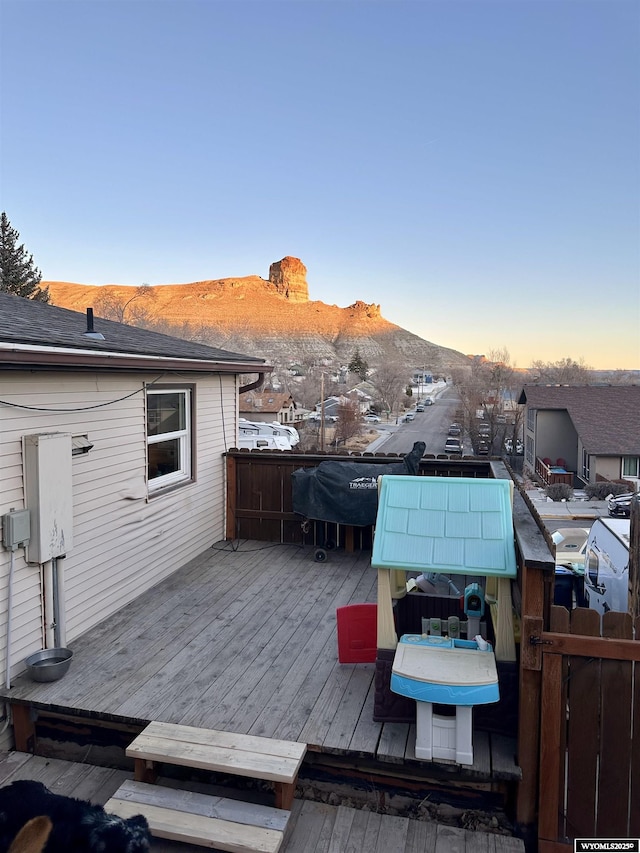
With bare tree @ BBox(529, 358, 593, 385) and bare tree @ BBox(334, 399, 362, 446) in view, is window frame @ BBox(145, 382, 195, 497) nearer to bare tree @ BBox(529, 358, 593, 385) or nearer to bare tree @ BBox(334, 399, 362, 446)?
bare tree @ BBox(334, 399, 362, 446)

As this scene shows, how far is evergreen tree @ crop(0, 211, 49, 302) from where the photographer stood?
28797 mm

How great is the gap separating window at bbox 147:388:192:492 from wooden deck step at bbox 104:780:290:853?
11.0 ft

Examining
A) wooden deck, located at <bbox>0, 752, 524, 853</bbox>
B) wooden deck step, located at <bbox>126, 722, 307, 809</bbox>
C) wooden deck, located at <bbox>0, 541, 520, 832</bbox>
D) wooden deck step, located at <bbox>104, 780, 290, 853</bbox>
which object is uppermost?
wooden deck step, located at <bbox>126, 722, 307, 809</bbox>

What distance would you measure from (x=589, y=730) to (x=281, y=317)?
144620 millimetres

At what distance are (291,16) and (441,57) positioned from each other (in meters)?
4.52

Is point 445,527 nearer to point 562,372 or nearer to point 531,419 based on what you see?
point 531,419

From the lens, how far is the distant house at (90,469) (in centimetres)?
383

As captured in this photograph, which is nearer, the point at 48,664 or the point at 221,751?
the point at 221,751

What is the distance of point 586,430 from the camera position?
29.0m

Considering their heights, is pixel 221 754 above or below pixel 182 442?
below

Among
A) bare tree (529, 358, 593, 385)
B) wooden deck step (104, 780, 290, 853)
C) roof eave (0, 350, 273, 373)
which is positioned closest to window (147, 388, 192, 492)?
roof eave (0, 350, 273, 373)

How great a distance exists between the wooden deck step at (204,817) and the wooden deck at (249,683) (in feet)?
1.39

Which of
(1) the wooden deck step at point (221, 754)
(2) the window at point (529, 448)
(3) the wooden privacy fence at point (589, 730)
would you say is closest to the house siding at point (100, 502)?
(1) the wooden deck step at point (221, 754)

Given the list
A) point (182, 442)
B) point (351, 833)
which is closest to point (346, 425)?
point (182, 442)
